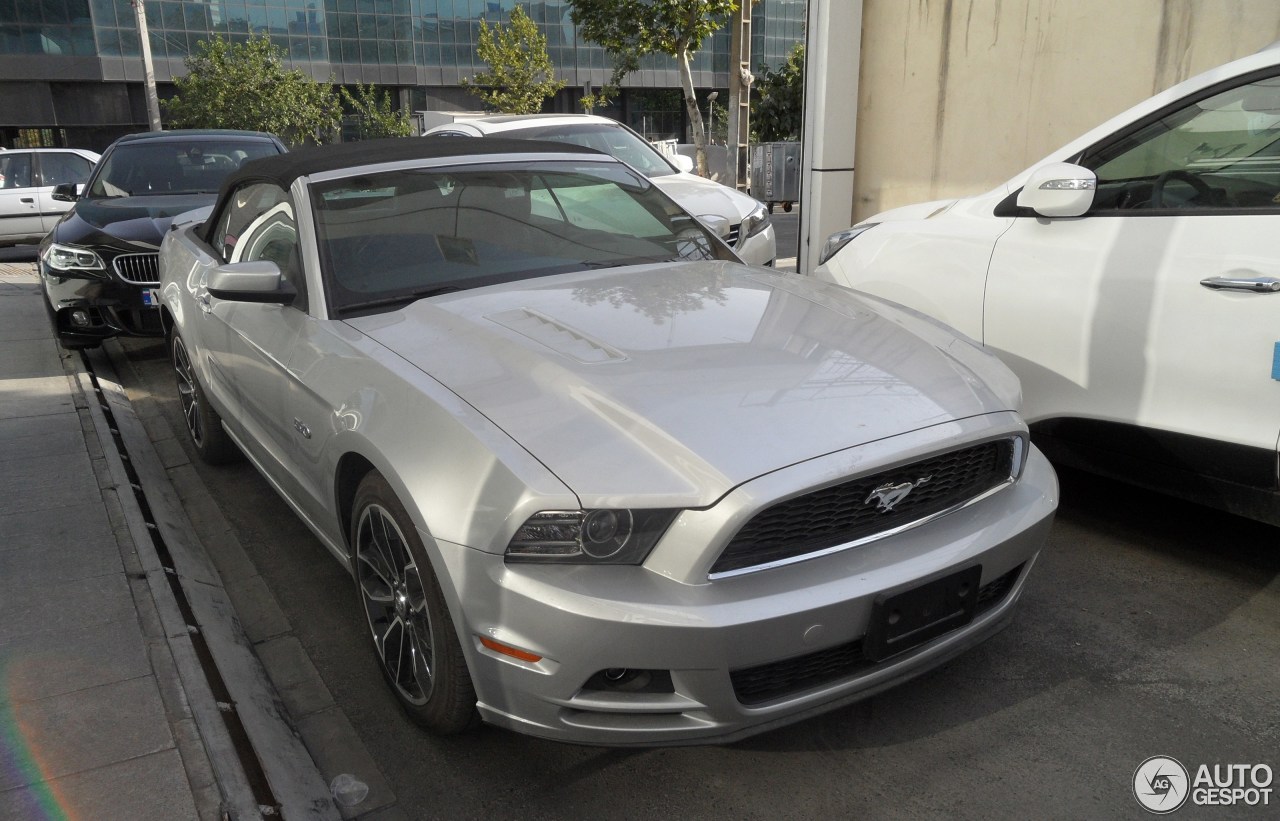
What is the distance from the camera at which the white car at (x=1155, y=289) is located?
3330mm

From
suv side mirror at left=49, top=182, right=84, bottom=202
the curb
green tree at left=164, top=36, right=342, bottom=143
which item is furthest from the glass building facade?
the curb

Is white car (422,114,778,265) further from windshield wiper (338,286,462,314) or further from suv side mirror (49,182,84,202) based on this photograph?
windshield wiper (338,286,462,314)

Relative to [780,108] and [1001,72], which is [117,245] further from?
[780,108]

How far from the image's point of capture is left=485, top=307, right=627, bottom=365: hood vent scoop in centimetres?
292

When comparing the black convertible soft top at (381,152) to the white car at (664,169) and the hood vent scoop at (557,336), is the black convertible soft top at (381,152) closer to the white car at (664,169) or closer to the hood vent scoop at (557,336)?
the hood vent scoop at (557,336)

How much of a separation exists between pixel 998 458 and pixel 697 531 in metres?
1.05

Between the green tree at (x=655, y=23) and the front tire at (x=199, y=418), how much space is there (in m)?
19.3

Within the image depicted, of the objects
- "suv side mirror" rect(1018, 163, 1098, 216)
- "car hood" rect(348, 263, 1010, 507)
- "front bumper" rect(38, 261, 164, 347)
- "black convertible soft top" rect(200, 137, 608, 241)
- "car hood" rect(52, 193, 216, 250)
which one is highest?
"black convertible soft top" rect(200, 137, 608, 241)

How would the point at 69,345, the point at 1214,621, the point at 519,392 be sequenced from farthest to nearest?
the point at 69,345
the point at 1214,621
the point at 519,392

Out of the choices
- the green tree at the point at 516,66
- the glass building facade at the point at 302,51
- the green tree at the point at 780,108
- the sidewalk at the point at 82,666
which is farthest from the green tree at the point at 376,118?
the sidewalk at the point at 82,666

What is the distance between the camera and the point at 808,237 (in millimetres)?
8227

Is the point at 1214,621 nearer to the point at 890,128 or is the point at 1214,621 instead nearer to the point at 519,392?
the point at 519,392

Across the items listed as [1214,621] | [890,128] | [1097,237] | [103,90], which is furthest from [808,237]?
[103,90]

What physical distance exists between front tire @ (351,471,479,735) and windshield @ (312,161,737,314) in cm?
84
